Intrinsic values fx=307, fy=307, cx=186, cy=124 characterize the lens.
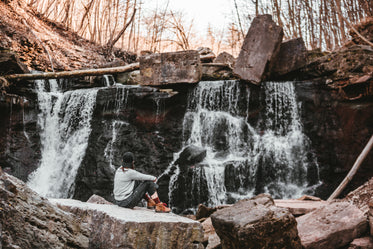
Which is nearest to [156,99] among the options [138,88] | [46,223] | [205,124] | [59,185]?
[138,88]

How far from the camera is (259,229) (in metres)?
3.49

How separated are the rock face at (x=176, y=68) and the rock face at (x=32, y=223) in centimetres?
701

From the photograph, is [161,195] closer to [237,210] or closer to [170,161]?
[170,161]

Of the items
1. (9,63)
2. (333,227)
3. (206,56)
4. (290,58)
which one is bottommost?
(333,227)

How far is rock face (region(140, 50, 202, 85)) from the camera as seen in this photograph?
9.27 meters

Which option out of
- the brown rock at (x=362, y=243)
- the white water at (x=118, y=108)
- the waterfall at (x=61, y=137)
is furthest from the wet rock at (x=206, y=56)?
the brown rock at (x=362, y=243)

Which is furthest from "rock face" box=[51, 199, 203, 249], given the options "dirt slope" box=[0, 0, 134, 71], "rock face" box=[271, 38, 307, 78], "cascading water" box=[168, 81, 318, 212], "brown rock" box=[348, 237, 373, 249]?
"dirt slope" box=[0, 0, 134, 71]

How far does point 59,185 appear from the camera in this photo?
902cm

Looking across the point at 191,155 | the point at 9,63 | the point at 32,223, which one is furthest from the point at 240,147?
the point at 9,63

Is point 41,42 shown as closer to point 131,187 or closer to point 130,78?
point 130,78

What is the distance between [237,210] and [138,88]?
6321 mm

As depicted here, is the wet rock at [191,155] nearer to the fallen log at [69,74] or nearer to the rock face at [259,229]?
the fallen log at [69,74]

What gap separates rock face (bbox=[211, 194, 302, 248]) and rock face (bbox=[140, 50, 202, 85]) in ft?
19.7

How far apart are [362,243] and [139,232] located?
2.72 m
